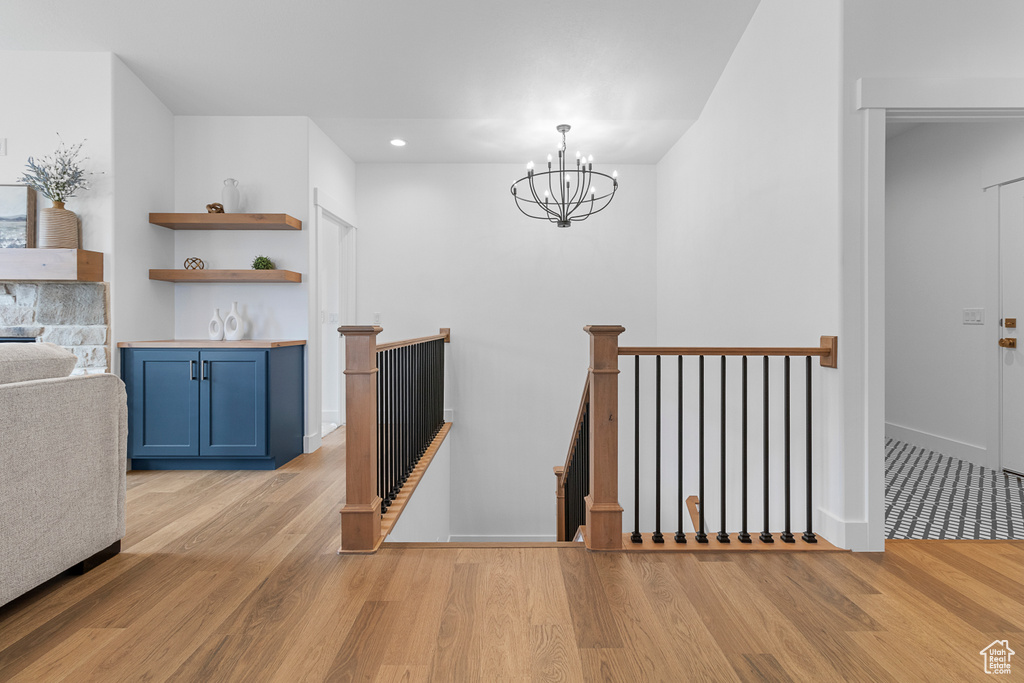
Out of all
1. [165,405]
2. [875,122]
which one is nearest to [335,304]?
[165,405]

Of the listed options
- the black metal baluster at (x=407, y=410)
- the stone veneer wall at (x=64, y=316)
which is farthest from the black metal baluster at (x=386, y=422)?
the stone veneer wall at (x=64, y=316)

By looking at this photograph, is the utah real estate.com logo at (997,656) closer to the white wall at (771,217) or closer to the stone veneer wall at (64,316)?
the white wall at (771,217)

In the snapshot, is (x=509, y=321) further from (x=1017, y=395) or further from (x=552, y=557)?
(x=1017, y=395)

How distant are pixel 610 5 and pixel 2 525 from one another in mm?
3456

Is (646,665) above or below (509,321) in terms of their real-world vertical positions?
below

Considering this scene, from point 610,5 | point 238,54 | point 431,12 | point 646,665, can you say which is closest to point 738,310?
point 610,5

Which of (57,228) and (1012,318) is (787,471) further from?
(57,228)

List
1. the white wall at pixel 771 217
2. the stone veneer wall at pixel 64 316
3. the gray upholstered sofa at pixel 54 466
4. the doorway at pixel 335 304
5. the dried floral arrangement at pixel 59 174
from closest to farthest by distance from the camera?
1. the gray upholstered sofa at pixel 54 466
2. the white wall at pixel 771 217
3. the dried floral arrangement at pixel 59 174
4. the stone veneer wall at pixel 64 316
5. the doorway at pixel 335 304

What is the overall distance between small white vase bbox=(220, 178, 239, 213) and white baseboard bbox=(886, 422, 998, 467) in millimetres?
5700

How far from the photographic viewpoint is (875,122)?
2137mm

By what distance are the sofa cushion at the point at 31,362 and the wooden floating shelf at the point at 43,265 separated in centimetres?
156

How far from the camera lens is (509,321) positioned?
5137 millimetres

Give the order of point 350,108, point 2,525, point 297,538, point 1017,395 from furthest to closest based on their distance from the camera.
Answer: point 350,108 → point 1017,395 → point 297,538 → point 2,525

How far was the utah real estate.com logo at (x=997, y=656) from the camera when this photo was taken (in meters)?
1.39
